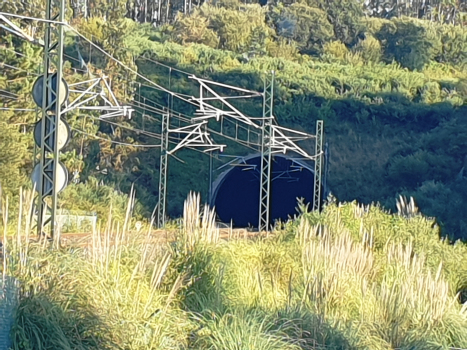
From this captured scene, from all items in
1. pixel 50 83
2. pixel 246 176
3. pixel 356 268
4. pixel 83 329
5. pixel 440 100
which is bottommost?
pixel 246 176

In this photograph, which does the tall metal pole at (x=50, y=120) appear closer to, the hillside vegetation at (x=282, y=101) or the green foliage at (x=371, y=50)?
the hillside vegetation at (x=282, y=101)

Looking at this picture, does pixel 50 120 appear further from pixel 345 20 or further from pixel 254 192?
pixel 345 20

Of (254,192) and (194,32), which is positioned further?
(194,32)

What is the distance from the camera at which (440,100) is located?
55219mm

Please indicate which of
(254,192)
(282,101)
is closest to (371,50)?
(282,101)

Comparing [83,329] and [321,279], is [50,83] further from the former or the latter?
[83,329]

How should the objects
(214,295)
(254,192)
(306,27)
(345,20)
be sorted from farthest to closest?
1. (345,20)
2. (306,27)
3. (254,192)
4. (214,295)

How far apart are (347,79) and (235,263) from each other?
1859 inches

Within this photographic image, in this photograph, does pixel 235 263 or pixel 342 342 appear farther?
pixel 235 263

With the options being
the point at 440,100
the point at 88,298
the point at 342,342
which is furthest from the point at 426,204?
the point at 88,298

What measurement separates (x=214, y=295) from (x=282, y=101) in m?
44.6

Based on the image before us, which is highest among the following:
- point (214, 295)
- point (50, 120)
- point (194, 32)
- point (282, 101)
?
point (50, 120)

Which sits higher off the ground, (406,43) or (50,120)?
(50,120)

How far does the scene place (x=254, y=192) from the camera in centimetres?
4944
